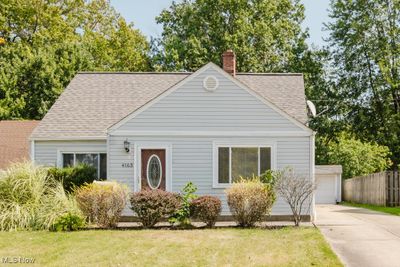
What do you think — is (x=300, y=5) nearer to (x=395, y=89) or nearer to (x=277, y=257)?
(x=395, y=89)

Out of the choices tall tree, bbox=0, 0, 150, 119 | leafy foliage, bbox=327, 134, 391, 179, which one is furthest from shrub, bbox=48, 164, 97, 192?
leafy foliage, bbox=327, 134, 391, 179

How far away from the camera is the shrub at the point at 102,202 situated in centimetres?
1603

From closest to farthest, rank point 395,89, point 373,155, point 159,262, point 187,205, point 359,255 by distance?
point 159,262 → point 359,255 → point 187,205 → point 395,89 → point 373,155

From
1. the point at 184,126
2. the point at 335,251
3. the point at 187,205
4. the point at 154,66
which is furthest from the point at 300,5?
the point at 335,251

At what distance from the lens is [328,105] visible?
40969mm

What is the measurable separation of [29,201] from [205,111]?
610 centimetres

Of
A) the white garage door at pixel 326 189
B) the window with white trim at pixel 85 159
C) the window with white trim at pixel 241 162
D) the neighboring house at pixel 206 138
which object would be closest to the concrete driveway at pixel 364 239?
the neighboring house at pixel 206 138

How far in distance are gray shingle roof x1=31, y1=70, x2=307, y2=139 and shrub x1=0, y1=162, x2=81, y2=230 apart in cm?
325

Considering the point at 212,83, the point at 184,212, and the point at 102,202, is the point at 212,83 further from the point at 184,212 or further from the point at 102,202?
the point at 102,202

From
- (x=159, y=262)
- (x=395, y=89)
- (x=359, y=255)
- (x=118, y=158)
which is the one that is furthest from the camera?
(x=395, y=89)

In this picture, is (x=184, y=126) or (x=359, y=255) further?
(x=184, y=126)

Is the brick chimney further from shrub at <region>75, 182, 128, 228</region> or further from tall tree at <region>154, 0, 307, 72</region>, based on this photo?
tall tree at <region>154, 0, 307, 72</region>

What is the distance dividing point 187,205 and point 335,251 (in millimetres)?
5410

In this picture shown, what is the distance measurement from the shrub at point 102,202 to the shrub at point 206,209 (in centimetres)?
204
